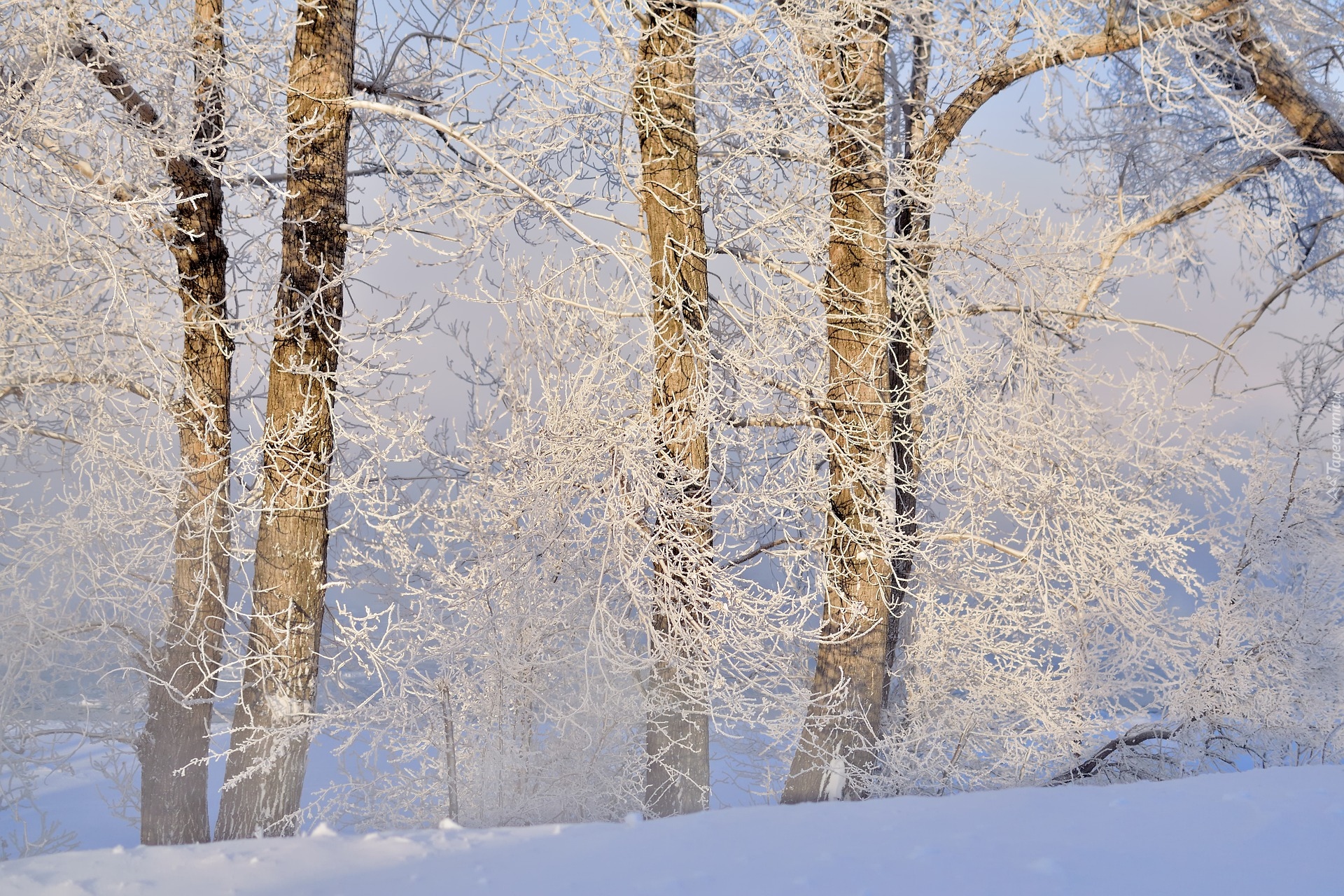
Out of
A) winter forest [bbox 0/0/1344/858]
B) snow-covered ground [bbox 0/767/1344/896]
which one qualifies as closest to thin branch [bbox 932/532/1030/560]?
winter forest [bbox 0/0/1344/858]

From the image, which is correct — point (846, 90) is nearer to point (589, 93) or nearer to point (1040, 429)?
point (589, 93)

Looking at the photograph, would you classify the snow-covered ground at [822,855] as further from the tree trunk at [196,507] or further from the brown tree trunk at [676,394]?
the tree trunk at [196,507]

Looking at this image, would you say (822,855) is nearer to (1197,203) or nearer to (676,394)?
(676,394)

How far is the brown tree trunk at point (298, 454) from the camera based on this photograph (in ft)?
21.2

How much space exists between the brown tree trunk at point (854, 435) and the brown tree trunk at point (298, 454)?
137 inches

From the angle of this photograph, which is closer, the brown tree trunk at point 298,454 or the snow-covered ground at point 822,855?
the snow-covered ground at point 822,855

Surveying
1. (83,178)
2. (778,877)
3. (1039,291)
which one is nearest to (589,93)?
(83,178)

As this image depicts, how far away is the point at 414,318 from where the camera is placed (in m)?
6.57

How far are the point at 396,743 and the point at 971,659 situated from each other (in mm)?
5044

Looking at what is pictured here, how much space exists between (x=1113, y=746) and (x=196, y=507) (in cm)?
857

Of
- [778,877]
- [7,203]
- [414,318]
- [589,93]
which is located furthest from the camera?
[7,203]

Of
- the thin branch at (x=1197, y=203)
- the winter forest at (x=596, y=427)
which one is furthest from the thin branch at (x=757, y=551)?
the thin branch at (x=1197, y=203)

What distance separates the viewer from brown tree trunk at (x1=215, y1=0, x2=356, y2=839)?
21.2 feet

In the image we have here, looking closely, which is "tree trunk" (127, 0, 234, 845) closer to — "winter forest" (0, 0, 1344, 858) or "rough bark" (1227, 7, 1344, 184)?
"winter forest" (0, 0, 1344, 858)
